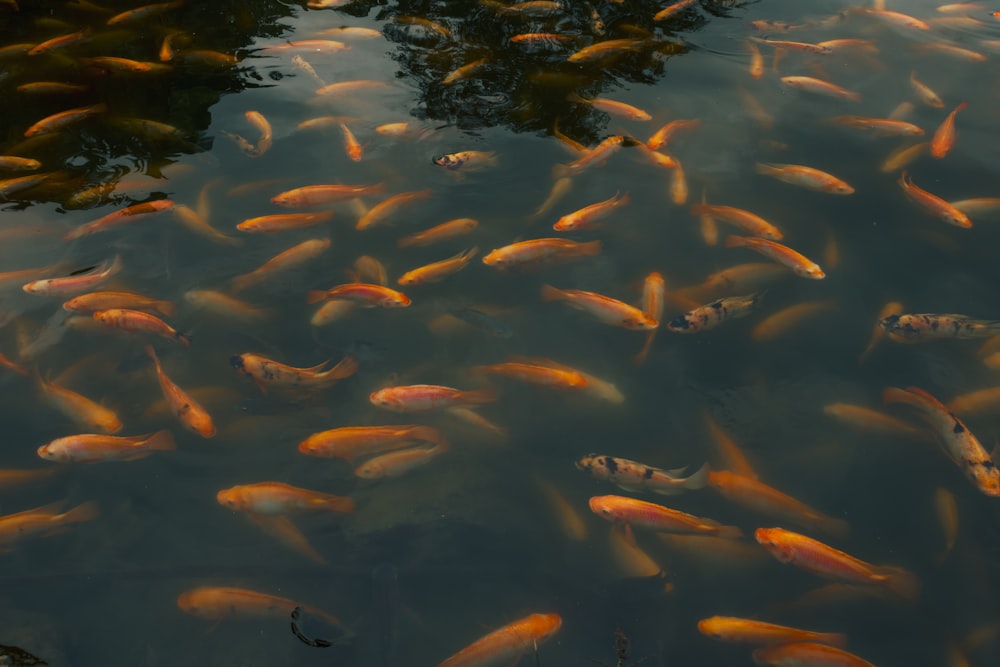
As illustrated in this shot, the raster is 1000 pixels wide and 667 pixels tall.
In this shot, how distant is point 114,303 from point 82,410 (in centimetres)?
88

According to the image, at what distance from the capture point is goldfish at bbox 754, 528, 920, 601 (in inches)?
143

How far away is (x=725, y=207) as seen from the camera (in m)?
5.61

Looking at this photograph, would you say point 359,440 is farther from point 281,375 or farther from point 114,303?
point 114,303

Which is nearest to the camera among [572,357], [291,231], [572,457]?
[572,457]

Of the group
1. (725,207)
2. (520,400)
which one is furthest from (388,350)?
(725,207)

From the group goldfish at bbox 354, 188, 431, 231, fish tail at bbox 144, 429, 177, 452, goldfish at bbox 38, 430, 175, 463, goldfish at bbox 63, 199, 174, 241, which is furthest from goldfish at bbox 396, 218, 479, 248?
goldfish at bbox 38, 430, 175, 463

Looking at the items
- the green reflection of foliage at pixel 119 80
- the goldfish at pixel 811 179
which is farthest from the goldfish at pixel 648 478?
the green reflection of foliage at pixel 119 80

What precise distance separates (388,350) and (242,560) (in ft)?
5.38

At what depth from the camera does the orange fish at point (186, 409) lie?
14.2 ft

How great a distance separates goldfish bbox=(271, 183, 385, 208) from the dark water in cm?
12

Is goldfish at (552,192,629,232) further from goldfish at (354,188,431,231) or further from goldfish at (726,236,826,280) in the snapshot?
goldfish at (354,188,431,231)

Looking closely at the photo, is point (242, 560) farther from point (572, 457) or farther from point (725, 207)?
point (725, 207)

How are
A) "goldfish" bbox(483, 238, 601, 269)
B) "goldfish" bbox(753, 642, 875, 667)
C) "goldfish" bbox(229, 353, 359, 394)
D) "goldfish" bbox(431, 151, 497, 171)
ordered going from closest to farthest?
"goldfish" bbox(753, 642, 875, 667) < "goldfish" bbox(229, 353, 359, 394) < "goldfish" bbox(483, 238, 601, 269) < "goldfish" bbox(431, 151, 497, 171)

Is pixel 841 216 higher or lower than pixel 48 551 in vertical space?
higher
